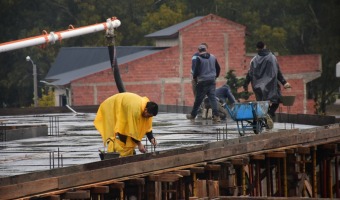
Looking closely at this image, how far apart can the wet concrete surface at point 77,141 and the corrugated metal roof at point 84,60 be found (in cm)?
2702

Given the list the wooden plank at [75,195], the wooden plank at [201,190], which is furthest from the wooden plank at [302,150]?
the wooden plank at [75,195]

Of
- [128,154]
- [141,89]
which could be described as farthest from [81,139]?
[141,89]

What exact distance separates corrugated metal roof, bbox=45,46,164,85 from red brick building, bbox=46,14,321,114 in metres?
0.14

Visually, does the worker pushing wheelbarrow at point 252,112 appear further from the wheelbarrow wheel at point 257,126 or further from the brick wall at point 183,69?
the brick wall at point 183,69

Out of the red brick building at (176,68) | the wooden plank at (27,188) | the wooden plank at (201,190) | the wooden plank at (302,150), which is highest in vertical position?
the red brick building at (176,68)

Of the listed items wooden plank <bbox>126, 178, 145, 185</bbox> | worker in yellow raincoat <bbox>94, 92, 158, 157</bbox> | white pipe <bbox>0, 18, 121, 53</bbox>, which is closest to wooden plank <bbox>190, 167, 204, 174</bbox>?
worker in yellow raincoat <bbox>94, 92, 158, 157</bbox>

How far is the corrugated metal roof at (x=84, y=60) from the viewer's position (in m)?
67.2

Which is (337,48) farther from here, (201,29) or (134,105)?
(134,105)

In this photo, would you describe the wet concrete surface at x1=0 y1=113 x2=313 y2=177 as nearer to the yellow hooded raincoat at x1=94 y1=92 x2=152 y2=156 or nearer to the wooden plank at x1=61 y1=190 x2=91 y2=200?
the yellow hooded raincoat at x1=94 y1=92 x2=152 y2=156

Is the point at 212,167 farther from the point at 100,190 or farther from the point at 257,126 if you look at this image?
the point at 257,126

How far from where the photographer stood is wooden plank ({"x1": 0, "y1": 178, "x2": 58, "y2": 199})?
17062 mm

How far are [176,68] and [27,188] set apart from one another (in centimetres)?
5002

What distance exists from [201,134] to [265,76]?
8.14 feet

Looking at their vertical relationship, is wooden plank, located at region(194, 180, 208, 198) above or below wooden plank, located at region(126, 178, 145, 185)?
below
